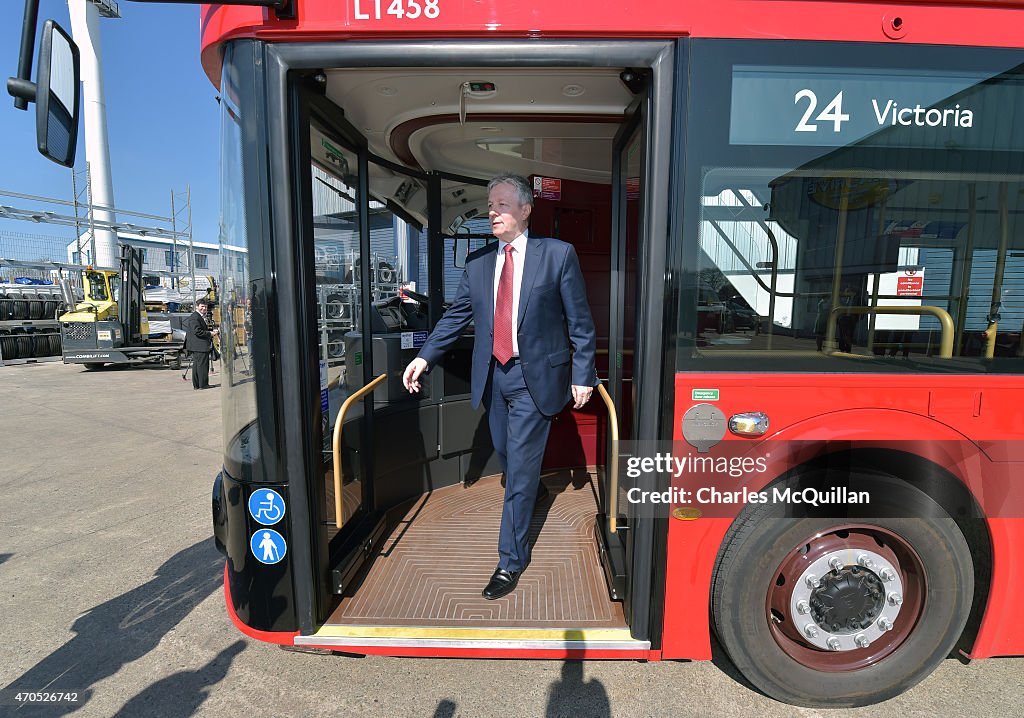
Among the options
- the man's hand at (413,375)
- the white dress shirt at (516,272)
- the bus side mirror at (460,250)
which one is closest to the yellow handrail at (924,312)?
the white dress shirt at (516,272)

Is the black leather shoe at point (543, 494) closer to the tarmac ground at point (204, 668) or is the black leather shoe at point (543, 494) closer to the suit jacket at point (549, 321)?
the suit jacket at point (549, 321)

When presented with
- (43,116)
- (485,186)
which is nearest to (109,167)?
(485,186)

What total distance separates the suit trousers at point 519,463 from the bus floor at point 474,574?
0.60 ft

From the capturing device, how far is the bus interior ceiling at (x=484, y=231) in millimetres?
2266

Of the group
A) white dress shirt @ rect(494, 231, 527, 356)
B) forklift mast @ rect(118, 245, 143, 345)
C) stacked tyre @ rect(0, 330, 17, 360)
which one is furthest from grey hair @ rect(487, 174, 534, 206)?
stacked tyre @ rect(0, 330, 17, 360)

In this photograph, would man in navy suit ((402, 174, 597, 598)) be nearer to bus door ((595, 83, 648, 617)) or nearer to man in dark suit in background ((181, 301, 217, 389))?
Result: bus door ((595, 83, 648, 617))

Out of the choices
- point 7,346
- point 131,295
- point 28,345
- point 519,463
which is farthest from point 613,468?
point 28,345

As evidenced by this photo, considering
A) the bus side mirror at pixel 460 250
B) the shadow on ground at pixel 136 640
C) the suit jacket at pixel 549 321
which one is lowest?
the shadow on ground at pixel 136 640

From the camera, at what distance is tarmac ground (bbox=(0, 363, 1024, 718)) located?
2.05 m

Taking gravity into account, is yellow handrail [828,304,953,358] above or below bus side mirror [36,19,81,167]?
below

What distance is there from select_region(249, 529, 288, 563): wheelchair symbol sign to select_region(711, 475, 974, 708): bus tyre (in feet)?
5.49

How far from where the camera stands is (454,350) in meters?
3.73

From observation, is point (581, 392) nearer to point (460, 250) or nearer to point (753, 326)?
point (753, 326)

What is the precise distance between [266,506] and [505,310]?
1.33 m
